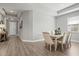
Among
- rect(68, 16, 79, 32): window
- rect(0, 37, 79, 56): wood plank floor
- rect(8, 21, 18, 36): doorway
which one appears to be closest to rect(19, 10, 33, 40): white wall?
rect(8, 21, 18, 36): doorway

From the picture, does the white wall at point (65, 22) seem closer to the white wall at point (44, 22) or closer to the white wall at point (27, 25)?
the white wall at point (44, 22)

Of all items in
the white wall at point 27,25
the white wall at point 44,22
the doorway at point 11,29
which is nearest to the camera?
the white wall at point 44,22

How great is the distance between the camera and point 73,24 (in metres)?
5.80

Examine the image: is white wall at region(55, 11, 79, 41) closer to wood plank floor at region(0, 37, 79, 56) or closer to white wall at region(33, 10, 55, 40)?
white wall at region(33, 10, 55, 40)

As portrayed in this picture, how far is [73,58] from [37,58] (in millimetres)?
1123

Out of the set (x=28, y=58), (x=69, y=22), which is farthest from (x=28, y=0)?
(x=69, y=22)

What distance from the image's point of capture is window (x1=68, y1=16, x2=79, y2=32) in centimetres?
559

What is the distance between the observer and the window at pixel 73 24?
220 inches

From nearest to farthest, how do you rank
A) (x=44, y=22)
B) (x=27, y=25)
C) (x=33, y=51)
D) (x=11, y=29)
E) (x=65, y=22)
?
(x=33, y=51) < (x=44, y=22) < (x=11, y=29) < (x=65, y=22) < (x=27, y=25)

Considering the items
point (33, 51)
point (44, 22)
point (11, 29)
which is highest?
point (44, 22)

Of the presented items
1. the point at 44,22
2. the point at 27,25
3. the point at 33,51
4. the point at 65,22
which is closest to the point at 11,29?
the point at 27,25

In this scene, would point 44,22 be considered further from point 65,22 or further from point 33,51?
point 65,22

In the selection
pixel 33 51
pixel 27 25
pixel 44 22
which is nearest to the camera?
pixel 33 51

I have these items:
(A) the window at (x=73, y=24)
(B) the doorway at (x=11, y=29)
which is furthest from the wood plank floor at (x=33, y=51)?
(A) the window at (x=73, y=24)
